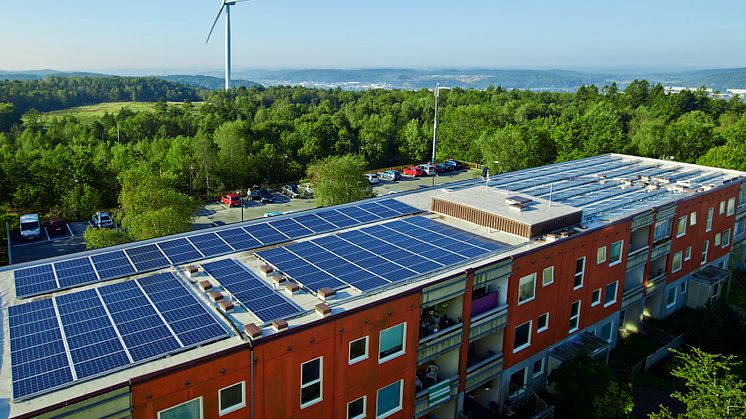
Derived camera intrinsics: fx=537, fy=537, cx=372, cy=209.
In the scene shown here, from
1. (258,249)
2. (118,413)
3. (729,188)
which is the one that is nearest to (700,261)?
(729,188)

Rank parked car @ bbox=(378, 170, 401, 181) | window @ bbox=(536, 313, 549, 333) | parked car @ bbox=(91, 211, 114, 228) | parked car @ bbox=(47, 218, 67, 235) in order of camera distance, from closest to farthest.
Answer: window @ bbox=(536, 313, 549, 333) < parked car @ bbox=(47, 218, 67, 235) < parked car @ bbox=(91, 211, 114, 228) < parked car @ bbox=(378, 170, 401, 181)

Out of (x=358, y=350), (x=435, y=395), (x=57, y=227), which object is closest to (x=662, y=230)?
(x=435, y=395)

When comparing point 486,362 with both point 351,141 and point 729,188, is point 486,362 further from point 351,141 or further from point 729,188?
point 351,141

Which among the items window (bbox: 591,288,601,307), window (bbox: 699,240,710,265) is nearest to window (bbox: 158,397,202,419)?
window (bbox: 591,288,601,307)

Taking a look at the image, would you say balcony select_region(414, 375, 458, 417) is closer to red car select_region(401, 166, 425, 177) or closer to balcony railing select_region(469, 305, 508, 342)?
balcony railing select_region(469, 305, 508, 342)

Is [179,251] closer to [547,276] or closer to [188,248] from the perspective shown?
[188,248]

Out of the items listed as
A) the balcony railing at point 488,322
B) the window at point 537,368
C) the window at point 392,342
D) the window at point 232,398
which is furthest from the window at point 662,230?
the window at point 232,398
